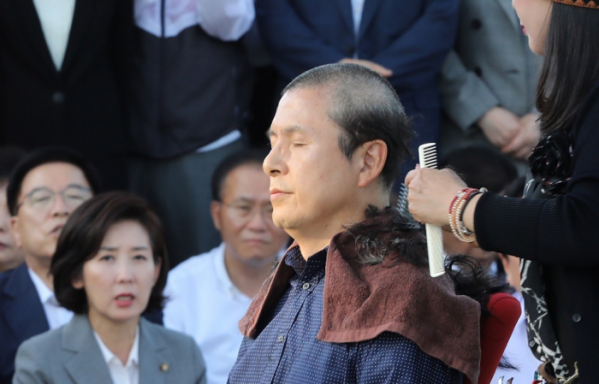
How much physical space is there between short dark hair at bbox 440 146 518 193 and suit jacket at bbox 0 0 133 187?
78.2 inches

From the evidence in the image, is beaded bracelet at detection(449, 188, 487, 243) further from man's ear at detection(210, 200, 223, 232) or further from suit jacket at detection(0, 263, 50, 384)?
man's ear at detection(210, 200, 223, 232)

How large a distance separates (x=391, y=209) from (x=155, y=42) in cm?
324

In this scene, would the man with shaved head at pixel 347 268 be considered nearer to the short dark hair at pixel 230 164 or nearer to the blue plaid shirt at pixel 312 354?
the blue plaid shirt at pixel 312 354

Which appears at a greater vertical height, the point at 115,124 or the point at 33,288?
the point at 115,124

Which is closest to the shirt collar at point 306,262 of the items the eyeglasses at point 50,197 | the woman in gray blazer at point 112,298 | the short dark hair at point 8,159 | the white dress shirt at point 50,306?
the woman in gray blazer at point 112,298

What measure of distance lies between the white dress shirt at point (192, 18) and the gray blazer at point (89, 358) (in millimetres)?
1862

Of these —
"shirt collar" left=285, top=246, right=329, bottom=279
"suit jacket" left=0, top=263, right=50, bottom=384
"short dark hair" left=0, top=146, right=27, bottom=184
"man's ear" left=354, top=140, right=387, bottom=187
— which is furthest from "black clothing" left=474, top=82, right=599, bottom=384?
"short dark hair" left=0, top=146, right=27, bottom=184

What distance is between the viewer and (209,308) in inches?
215

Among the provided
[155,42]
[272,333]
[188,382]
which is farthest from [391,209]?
[155,42]

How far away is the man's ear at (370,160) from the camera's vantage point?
2811 mm

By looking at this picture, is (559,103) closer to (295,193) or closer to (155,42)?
(295,193)

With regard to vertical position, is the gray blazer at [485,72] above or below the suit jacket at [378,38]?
below

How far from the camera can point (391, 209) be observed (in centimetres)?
284

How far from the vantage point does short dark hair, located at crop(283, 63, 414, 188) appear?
9.13 feet
